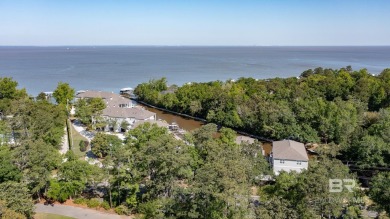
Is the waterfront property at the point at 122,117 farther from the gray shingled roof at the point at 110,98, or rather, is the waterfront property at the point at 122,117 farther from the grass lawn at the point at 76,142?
the gray shingled roof at the point at 110,98

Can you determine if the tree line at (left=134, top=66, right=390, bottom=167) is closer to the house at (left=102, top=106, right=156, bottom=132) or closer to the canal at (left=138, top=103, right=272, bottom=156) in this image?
the canal at (left=138, top=103, right=272, bottom=156)

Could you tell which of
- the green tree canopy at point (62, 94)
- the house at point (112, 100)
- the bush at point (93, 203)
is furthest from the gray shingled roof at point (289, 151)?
the green tree canopy at point (62, 94)

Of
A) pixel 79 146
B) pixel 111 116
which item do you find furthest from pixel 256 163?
pixel 111 116

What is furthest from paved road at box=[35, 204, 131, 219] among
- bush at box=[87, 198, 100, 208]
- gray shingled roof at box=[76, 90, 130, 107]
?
gray shingled roof at box=[76, 90, 130, 107]

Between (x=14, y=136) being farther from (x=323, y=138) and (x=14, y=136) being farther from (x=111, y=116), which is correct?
(x=323, y=138)

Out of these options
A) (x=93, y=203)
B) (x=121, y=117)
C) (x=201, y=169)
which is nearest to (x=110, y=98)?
(x=121, y=117)
